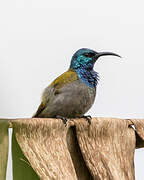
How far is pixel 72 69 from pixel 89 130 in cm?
77

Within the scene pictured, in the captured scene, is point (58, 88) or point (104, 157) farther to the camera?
point (58, 88)

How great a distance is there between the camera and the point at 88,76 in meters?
2.31

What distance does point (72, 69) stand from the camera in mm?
2402

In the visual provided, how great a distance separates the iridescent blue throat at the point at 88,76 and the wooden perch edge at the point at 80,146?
521 millimetres

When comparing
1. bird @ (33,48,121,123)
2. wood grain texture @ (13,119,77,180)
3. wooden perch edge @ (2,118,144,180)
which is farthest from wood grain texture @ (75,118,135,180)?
bird @ (33,48,121,123)

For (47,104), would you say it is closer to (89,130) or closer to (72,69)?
(72,69)

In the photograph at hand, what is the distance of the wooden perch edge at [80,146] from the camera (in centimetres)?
146

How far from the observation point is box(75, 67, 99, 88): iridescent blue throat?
2.29 meters

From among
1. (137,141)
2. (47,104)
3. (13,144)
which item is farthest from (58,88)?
(13,144)

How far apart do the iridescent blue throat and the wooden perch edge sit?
52cm

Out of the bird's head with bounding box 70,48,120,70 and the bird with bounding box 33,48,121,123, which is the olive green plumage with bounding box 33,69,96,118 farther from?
the bird's head with bounding box 70,48,120,70

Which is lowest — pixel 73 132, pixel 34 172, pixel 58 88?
pixel 34 172

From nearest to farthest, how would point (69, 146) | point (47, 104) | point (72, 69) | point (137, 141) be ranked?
point (69, 146) → point (137, 141) → point (47, 104) → point (72, 69)

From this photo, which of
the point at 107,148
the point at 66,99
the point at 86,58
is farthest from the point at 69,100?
the point at 107,148
